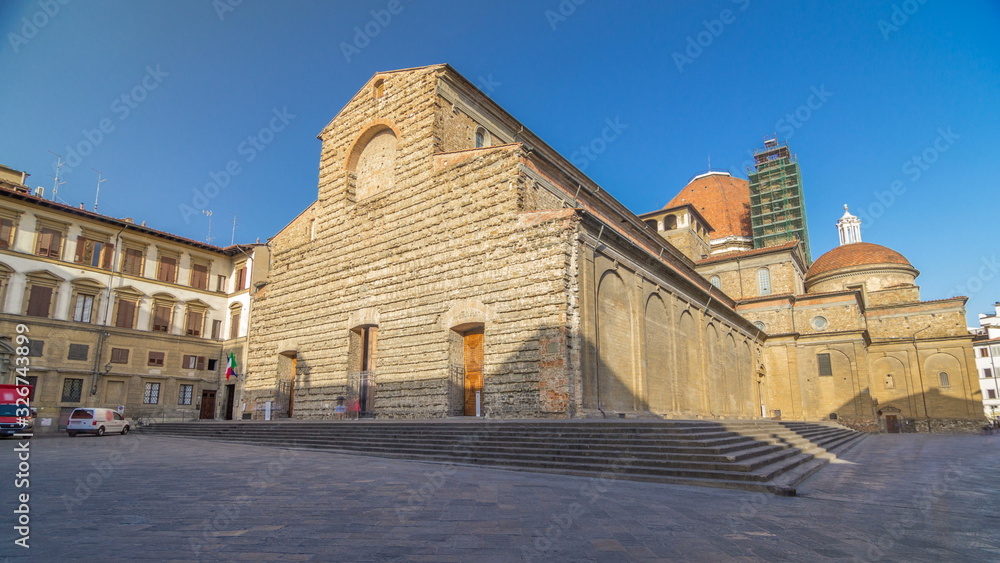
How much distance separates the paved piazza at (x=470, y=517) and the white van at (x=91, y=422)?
14153 millimetres

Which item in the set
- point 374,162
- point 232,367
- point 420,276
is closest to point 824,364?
point 420,276

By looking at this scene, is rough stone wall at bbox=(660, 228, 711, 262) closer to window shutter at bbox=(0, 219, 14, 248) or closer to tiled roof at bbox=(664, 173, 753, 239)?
tiled roof at bbox=(664, 173, 753, 239)

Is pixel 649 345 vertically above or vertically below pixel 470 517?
above

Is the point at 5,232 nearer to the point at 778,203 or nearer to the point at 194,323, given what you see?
the point at 194,323

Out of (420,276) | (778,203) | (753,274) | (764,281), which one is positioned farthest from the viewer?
(778,203)

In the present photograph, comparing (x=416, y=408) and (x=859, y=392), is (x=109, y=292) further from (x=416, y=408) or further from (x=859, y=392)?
(x=859, y=392)

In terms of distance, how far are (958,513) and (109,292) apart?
32914mm

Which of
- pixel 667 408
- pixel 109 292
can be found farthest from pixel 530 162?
pixel 109 292

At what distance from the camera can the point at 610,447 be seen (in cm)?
1103

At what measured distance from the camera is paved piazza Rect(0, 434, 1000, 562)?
15.1 feet

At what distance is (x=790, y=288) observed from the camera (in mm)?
41000

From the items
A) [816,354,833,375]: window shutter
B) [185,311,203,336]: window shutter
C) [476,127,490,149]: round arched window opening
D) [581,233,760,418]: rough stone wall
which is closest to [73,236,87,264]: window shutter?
[185,311,203,336]: window shutter

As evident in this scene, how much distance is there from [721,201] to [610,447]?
48.4 meters

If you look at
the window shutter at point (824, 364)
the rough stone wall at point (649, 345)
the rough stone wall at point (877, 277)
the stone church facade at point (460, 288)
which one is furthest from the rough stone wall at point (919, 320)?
the stone church facade at point (460, 288)
